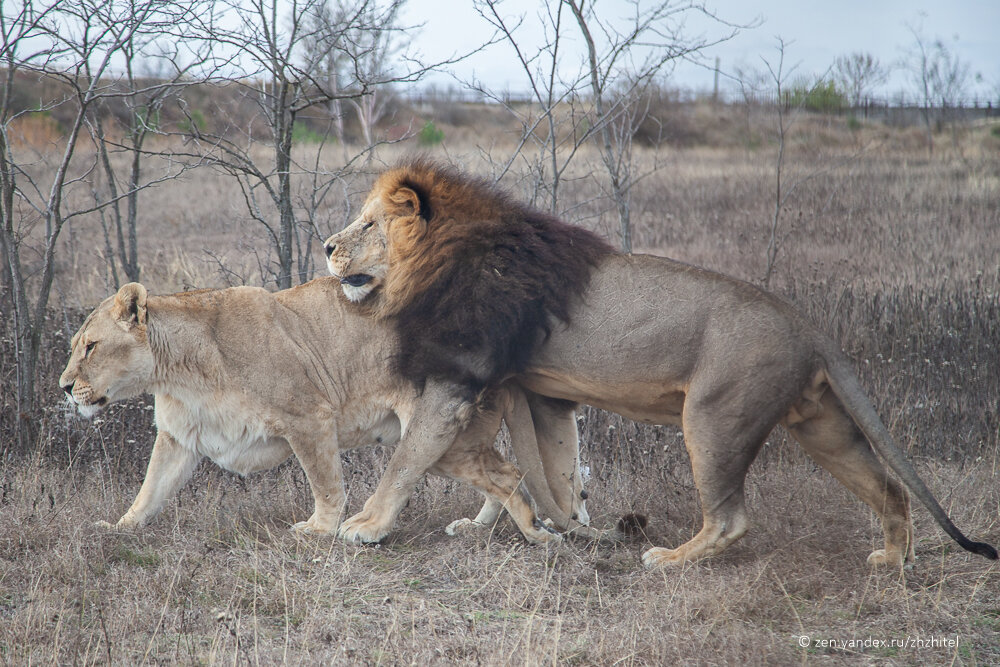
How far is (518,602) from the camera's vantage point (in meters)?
3.68

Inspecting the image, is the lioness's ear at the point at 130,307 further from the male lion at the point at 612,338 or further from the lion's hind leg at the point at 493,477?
the lion's hind leg at the point at 493,477

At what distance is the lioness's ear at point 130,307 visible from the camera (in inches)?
161

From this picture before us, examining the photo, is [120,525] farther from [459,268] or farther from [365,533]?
[459,268]

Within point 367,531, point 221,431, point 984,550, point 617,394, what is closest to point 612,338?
point 617,394

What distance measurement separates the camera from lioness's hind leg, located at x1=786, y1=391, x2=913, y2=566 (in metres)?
4.02

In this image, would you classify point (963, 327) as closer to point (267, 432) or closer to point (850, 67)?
point (850, 67)

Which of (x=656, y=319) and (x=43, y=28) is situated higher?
(x=43, y=28)

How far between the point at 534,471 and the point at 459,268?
111 cm

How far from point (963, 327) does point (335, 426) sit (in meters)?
5.45

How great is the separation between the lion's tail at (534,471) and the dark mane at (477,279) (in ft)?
1.39

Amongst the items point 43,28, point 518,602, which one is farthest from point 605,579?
point 43,28

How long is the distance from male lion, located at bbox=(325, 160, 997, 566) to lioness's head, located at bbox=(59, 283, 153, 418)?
917 mm

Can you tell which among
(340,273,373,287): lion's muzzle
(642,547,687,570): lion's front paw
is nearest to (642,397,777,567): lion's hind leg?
(642,547,687,570): lion's front paw

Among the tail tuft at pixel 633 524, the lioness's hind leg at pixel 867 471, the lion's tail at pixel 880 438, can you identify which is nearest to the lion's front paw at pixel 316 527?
the tail tuft at pixel 633 524
